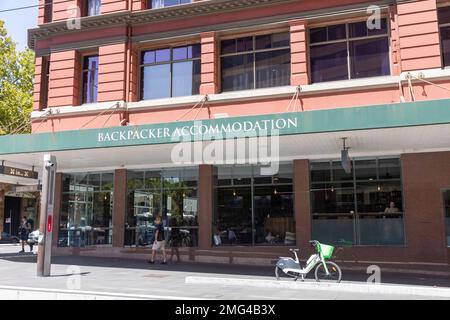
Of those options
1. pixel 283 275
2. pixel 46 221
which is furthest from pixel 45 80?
pixel 283 275

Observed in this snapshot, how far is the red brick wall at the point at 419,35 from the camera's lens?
1497cm

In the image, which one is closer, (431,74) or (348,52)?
(431,74)

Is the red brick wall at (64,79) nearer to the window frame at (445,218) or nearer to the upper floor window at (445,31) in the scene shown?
the upper floor window at (445,31)

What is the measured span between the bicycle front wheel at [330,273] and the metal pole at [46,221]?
7161 millimetres

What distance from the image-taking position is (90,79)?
64.8ft

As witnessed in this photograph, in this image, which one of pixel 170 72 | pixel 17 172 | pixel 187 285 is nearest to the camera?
pixel 187 285

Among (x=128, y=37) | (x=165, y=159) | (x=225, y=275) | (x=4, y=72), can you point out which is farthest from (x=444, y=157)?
(x=4, y=72)

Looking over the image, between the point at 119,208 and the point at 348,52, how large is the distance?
407 inches

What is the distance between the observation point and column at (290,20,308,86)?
1659cm

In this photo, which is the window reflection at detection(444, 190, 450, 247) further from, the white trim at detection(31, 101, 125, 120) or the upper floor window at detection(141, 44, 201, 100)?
the white trim at detection(31, 101, 125, 120)

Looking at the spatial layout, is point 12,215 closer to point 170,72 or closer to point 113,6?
point 113,6

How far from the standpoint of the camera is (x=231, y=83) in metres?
17.9

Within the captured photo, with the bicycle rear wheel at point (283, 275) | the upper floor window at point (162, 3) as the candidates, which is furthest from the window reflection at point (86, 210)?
the bicycle rear wheel at point (283, 275)
